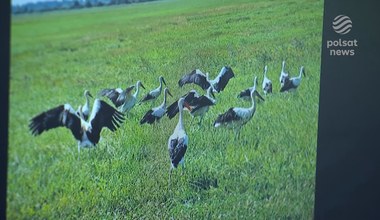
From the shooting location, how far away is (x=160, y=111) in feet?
7.70

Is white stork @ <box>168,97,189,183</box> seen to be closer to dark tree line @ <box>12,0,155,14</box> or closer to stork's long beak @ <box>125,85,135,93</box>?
stork's long beak @ <box>125,85,135,93</box>

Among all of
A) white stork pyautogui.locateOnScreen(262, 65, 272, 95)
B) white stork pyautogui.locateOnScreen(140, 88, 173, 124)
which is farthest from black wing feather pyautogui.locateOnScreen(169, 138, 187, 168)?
white stork pyautogui.locateOnScreen(262, 65, 272, 95)

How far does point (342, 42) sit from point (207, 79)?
25.3 inches

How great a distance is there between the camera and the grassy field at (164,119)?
6.63 ft

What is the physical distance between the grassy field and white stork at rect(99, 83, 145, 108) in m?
0.02

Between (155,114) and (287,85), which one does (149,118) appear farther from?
(287,85)

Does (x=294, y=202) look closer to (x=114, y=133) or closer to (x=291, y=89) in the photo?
(x=291, y=89)

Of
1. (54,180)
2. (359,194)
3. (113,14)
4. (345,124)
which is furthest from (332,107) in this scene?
(54,180)

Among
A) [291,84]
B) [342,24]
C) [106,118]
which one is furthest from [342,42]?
[106,118]

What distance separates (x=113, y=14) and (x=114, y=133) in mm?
441

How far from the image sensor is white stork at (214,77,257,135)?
2.46 metres

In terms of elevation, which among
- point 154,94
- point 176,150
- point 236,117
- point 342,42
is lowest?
point 176,150

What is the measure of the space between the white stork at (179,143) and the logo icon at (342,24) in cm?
77

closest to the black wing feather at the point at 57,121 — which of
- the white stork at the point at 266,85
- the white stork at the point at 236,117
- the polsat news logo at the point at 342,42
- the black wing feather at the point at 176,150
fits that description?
the black wing feather at the point at 176,150
